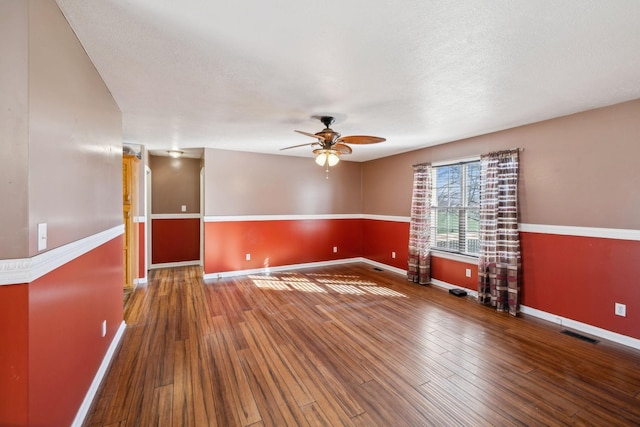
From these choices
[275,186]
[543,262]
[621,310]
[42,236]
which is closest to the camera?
[42,236]

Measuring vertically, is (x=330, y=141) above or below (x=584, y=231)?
above

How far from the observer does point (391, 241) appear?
5.52 meters

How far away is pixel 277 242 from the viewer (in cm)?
549

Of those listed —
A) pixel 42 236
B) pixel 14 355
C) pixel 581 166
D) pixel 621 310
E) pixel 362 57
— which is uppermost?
pixel 362 57

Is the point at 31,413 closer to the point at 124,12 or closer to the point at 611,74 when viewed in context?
Answer: the point at 124,12

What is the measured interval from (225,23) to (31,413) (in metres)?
2.09

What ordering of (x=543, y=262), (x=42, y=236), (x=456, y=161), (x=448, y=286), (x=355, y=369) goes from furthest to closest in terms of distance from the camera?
(x=448, y=286)
(x=456, y=161)
(x=543, y=262)
(x=355, y=369)
(x=42, y=236)

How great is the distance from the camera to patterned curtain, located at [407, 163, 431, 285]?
461 cm

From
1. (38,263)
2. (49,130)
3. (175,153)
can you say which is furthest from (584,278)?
(175,153)

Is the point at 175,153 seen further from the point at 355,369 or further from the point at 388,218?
the point at 355,369

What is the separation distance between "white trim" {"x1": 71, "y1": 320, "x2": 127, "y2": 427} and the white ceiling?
7.61ft

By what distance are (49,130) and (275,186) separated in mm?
4189

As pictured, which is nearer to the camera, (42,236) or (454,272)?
(42,236)

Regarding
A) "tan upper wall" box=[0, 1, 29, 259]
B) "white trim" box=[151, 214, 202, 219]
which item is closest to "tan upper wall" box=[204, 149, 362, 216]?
"white trim" box=[151, 214, 202, 219]
